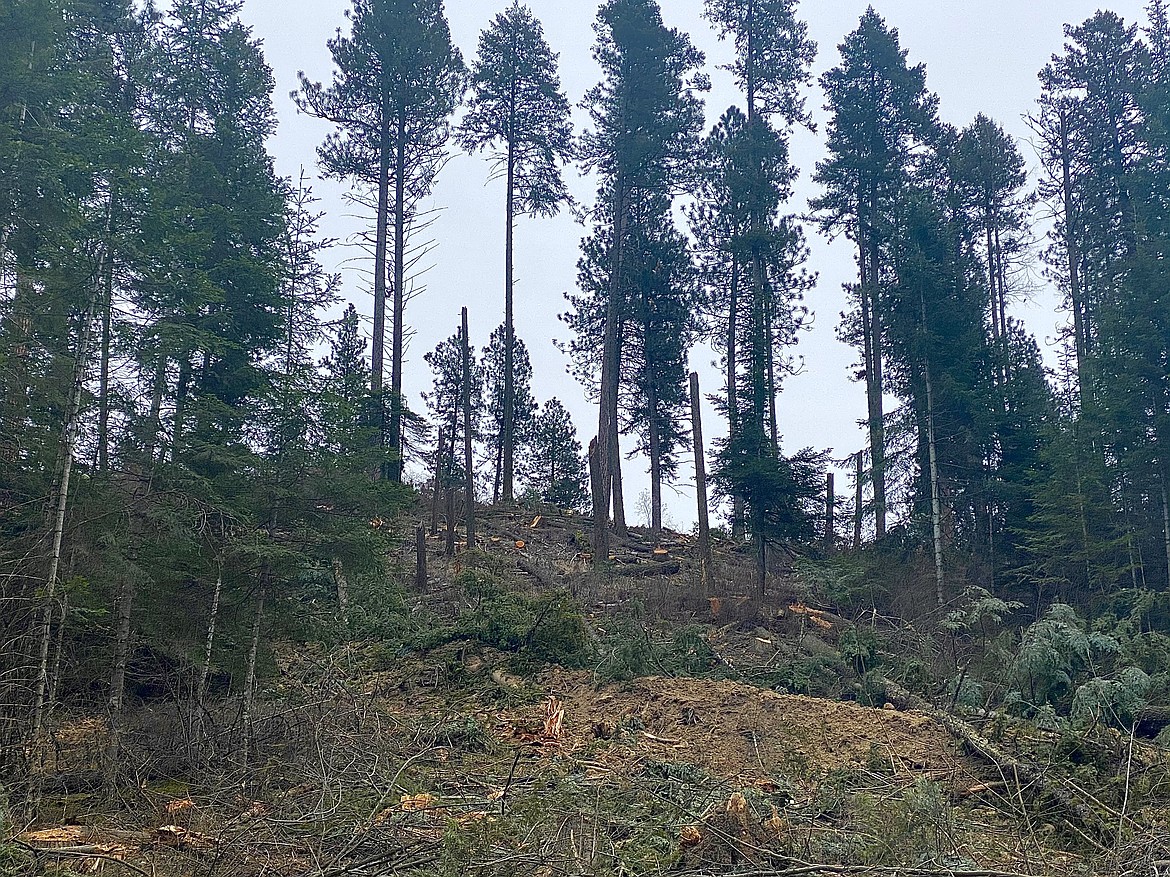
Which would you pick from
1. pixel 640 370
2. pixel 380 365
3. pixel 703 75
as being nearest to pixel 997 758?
pixel 380 365

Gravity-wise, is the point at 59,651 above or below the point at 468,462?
below

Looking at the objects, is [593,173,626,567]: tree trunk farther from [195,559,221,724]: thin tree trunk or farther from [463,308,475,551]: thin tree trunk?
[195,559,221,724]: thin tree trunk

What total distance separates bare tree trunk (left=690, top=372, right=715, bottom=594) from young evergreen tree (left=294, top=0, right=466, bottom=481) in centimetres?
780

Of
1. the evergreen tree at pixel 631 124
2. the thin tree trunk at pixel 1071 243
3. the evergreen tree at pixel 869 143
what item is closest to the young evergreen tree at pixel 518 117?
the evergreen tree at pixel 631 124

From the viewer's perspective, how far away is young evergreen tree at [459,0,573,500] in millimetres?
27266

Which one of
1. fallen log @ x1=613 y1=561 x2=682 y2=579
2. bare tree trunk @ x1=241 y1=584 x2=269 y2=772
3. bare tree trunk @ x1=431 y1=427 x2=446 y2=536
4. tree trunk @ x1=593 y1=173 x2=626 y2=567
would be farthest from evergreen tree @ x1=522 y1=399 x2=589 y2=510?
bare tree trunk @ x1=241 y1=584 x2=269 y2=772

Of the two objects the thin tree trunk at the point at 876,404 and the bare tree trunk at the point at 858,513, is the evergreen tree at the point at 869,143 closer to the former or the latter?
the thin tree trunk at the point at 876,404

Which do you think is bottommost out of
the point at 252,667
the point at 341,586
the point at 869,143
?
the point at 252,667

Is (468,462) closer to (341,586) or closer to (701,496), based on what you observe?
(701,496)

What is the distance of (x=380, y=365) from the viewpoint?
77.7ft

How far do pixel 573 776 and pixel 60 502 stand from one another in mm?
5521

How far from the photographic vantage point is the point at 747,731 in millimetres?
10609

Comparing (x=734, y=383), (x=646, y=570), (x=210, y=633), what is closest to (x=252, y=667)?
(x=210, y=633)

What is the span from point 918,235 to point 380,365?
13.9 m
